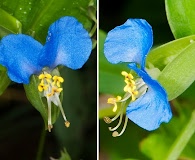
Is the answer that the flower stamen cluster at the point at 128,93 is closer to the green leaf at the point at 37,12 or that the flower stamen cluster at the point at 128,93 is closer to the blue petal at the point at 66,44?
the blue petal at the point at 66,44

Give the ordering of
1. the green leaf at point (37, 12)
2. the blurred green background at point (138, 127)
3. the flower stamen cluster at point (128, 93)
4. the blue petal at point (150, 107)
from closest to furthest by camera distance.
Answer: the blue petal at point (150, 107), the flower stamen cluster at point (128, 93), the green leaf at point (37, 12), the blurred green background at point (138, 127)

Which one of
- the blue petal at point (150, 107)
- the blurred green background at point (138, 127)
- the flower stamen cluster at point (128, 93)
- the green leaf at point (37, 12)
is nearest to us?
the blue petal at point (150, 107)

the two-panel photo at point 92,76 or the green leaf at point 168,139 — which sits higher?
the two-panel photo at point 92,76

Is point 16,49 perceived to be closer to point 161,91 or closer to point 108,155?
point 161,91

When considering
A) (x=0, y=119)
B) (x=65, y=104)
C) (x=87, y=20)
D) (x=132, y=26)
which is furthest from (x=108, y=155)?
(x=132, y=26)

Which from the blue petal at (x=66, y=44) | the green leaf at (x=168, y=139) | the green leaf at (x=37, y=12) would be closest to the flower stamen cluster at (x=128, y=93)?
the blue petal at (x=66, y=44)

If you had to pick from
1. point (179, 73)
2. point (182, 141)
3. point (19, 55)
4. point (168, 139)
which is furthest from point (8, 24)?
point (168, 139)

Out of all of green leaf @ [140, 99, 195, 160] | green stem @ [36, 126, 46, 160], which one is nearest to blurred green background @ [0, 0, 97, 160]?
green stem @ [36, 126, 46, 160]
